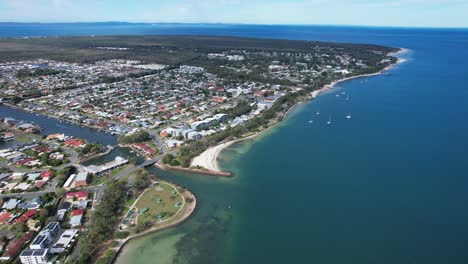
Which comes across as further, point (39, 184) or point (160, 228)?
point (39, 184)

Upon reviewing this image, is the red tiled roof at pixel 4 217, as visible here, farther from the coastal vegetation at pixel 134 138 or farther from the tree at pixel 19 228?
the coastal vegetation at pixel 134 138

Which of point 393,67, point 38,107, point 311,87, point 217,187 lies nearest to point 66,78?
point 38,107

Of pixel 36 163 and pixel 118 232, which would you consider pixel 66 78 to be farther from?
pixel 118 232

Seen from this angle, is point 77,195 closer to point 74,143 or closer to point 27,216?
point 27,216

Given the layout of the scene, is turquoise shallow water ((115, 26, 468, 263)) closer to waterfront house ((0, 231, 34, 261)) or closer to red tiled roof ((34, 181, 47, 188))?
waterfront house ((0, 231, 34, 261))

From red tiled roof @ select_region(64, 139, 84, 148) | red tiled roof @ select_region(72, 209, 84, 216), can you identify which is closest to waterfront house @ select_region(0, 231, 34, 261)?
red tiled roof @ select_region(72, 209, 84, 216)

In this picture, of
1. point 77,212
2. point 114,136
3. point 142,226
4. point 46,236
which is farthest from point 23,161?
point 142,226
